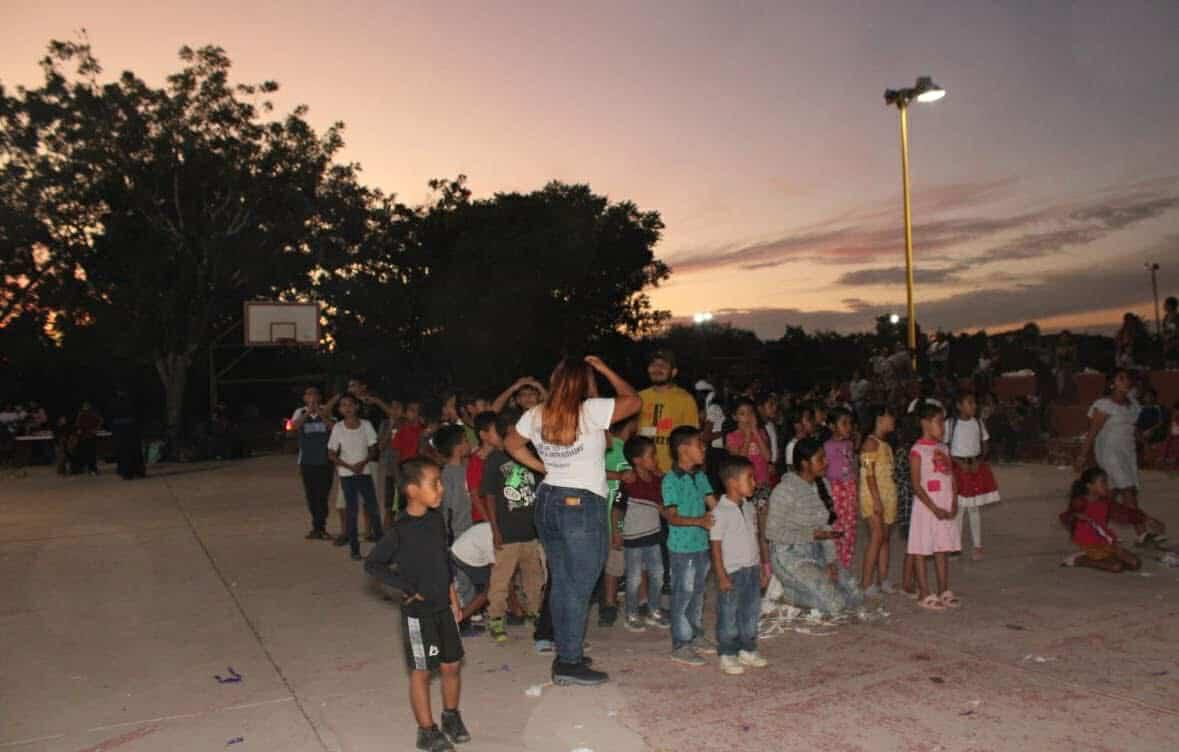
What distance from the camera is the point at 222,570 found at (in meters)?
9.84

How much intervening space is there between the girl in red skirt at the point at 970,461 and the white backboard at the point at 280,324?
24759 millimetres

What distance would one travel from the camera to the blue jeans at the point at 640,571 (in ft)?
23.0

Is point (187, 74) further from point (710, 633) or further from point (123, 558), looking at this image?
point (710, 633)

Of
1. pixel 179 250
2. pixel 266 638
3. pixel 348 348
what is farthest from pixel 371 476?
pixel 348 348

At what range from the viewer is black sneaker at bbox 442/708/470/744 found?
4910 millimetres

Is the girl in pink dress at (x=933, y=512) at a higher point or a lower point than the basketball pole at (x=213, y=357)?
lower

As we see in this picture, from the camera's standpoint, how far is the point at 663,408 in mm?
7648

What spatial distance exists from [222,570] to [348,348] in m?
28.4

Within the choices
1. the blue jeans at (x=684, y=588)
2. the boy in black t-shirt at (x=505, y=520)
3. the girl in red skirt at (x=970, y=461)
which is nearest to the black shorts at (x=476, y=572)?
the boy in black t-shirt at (x=505, y=520)

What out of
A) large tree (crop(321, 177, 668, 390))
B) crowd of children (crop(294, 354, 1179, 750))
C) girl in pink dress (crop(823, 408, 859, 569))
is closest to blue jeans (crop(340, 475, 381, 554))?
crowd of children (crop(294, 354, 1179, 750))

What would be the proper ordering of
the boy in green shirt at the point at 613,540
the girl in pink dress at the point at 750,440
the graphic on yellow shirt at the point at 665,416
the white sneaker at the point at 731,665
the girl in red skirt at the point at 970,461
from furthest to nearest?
the girl in red skirt at the point at 970,461 < the girl in pink dress at the point at 750,440 < the graphic on yellow shirt at the point at 665,416 < the boy in green shirt at the point at 613,540 < the white sneaker at the point at 731,665

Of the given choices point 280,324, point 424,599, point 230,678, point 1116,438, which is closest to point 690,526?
point 424,599

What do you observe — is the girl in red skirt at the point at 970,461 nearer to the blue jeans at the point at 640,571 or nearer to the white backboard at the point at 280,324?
the blue jeans at the point at 640,571

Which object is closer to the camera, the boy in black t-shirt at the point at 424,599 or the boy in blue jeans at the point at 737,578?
the boy in black t-shirt at the point at 424,599
